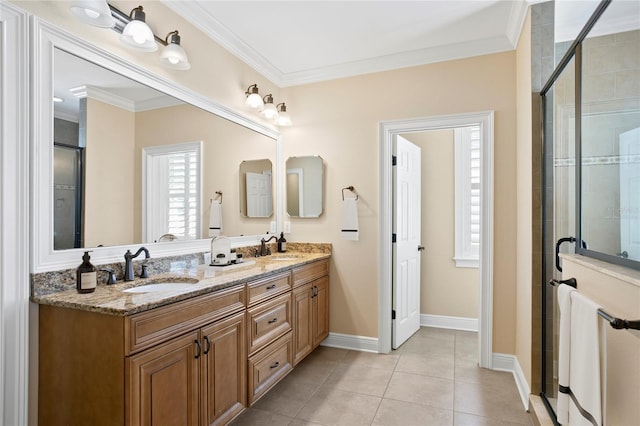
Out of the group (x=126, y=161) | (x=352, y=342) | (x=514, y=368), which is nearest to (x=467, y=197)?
(x=514, y=368)

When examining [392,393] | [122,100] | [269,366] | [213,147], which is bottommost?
[392,393]

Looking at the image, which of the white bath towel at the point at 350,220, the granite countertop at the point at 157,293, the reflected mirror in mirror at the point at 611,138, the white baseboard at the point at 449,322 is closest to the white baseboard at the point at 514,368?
the white baseboard at the point at 449,322

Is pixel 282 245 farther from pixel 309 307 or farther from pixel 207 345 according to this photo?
pixel 207 345

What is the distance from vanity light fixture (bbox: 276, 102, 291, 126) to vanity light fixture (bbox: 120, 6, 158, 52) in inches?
60.0

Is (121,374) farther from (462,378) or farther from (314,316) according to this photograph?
(462,378)

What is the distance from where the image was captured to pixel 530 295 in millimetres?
2266

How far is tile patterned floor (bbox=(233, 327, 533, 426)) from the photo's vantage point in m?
2.15

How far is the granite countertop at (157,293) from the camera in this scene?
1372 millimetres

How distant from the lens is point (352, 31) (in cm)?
271

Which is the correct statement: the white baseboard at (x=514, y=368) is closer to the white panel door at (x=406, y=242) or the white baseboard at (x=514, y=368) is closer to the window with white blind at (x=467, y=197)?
the white panel door at (x=406, y=242)

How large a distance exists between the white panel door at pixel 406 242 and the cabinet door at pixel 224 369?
1.70 metres

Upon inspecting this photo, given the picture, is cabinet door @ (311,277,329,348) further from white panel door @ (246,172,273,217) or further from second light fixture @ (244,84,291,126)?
second light fixture @ (244,84,291,126)

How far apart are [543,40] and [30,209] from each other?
305 centimetres

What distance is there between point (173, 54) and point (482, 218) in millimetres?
2592
